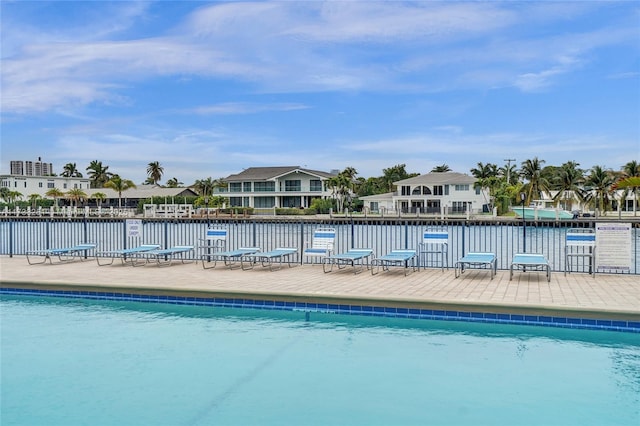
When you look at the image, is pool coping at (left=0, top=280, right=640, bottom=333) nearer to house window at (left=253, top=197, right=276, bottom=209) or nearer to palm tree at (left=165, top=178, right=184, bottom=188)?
house window at (left=253, top=197, right=276, bottom=209)

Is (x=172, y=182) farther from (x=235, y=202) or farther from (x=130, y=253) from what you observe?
(x=130, y=253)

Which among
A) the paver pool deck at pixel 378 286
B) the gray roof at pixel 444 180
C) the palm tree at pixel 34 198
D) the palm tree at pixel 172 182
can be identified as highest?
the palm tree at pixel 172 182

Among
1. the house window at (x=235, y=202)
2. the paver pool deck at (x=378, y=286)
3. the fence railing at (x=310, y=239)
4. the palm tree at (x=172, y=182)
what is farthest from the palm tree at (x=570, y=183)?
the palm tree at (x=172, y=182)

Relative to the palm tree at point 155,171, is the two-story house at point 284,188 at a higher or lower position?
lower

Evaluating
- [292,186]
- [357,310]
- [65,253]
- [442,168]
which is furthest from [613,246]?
[442,168]

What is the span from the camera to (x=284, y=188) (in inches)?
2363

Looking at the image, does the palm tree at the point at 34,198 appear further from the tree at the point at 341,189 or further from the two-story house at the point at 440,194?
the two-story house at the point at 440,194

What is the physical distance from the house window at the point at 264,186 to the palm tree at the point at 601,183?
34.7 meters

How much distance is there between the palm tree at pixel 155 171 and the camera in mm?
99000

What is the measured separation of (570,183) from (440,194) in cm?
1682

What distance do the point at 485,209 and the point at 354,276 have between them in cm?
4813

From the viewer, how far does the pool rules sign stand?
9.52 m

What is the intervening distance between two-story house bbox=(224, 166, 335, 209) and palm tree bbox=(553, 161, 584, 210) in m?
26.6

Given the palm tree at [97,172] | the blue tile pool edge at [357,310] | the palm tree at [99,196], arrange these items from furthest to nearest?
the palm tree at [97,172]
the palm tree at [99,196]
the blue tile pool edge at [357,310]
